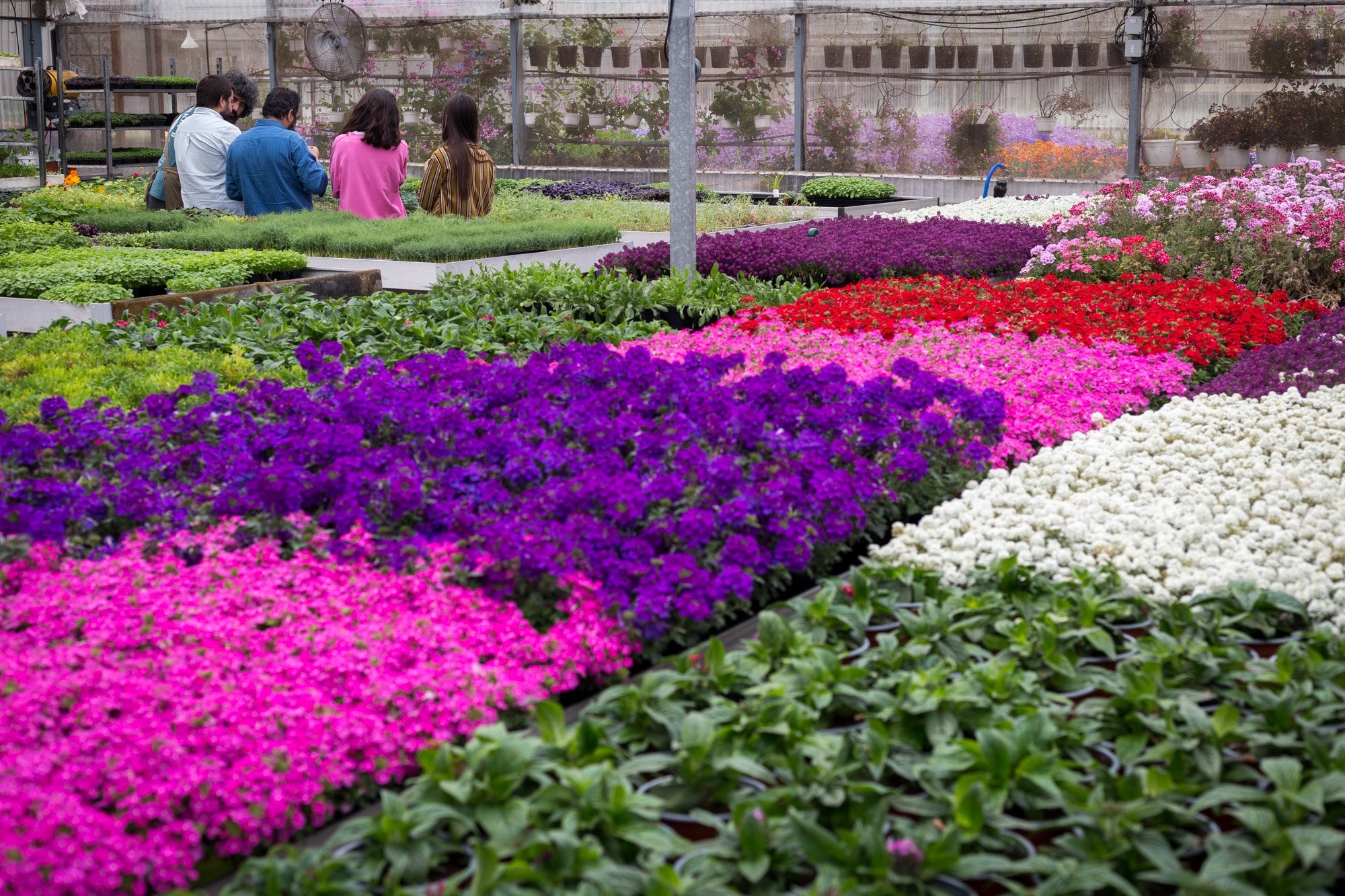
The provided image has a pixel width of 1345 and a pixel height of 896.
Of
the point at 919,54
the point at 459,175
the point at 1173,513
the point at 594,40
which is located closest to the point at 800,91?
the point at 919,54

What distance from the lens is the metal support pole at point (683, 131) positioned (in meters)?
7.54

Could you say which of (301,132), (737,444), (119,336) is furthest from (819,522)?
(301,132)

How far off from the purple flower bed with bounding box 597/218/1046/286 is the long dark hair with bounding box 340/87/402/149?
1969 millimetres

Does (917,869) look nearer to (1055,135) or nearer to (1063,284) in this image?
(1063,284)

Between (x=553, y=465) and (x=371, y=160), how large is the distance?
23.1 feet

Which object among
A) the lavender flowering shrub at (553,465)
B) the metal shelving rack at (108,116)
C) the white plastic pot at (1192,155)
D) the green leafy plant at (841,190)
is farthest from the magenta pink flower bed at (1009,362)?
the metal shelving rack at (108,116)

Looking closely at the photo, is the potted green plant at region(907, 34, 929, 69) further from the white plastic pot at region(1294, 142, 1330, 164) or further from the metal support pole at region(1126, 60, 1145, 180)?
the white plastic pot at region(1294, 142, 1330, 164)

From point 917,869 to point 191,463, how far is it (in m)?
2.94

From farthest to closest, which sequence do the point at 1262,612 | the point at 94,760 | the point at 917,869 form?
the point at 1262,612, the point at 94,760, the point at 917,869

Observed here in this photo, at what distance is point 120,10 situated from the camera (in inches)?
977

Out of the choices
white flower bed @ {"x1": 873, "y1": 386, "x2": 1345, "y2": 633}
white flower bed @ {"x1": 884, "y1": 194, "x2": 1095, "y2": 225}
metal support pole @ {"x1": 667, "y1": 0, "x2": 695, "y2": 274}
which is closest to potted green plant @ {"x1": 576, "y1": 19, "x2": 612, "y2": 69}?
white flower bed @ {"x1": 884, "y1": 194, "x2": 1095, "y2": 225}

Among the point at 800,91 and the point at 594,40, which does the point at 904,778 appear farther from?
the point at 594,40

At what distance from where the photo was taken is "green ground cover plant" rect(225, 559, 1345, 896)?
89.2 inches

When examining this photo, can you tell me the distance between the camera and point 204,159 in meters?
10.6
